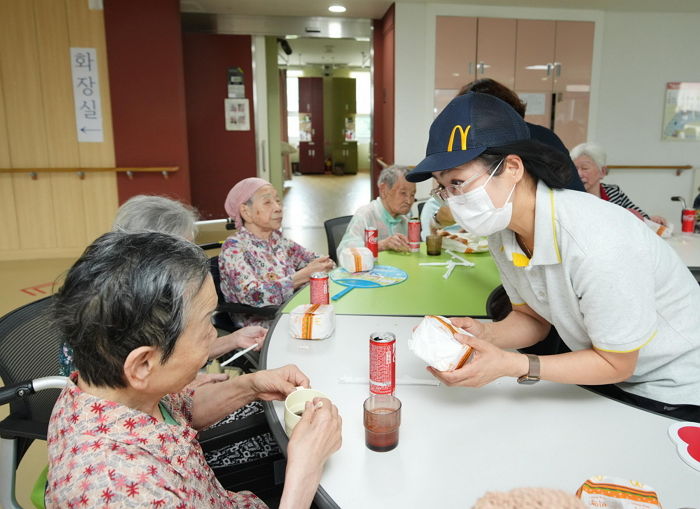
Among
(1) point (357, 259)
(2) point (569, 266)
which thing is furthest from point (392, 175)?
(2) point (569, 266)

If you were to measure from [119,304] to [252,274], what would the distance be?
1.52m

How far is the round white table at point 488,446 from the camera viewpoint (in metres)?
0.92

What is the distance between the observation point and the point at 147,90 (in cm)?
557

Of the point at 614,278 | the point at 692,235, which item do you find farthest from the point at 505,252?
the point at 692,235

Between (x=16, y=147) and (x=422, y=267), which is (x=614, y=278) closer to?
(x=422, y=267)

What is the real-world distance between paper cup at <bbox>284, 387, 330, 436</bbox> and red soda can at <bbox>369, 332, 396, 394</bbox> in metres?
0.12

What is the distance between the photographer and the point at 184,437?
0.94m

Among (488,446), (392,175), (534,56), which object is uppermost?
(534,56)

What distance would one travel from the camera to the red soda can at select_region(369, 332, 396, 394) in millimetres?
1092

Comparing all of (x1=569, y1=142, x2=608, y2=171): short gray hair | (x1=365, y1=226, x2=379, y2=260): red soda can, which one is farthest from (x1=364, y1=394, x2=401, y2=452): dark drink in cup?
(x1=569, y1=142, x2=608, y2=171): short gray hair

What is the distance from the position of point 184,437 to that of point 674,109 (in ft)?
24.7

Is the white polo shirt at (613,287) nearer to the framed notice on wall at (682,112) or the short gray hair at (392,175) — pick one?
the short gray hair at (392,175)

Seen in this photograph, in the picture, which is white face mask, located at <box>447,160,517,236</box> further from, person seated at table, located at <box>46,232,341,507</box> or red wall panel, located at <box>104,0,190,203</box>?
red wall panel, located at <box>104,0,190,203</box>

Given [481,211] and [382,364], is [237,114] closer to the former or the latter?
[481,211]
